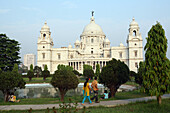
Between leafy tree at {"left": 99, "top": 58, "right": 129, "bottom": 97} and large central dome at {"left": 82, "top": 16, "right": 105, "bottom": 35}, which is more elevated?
large central dome at {"left": 82, "top": 16, "right": 105, "bottom": 35}

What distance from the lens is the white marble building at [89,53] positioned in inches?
2304

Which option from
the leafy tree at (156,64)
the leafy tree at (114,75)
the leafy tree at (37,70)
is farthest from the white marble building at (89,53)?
the leafy tree at (156,64)

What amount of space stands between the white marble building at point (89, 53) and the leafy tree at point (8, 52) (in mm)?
19432

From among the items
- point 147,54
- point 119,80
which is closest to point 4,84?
point 119,80

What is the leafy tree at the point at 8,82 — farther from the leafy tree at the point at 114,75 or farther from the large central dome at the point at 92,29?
the large central dome at the point at 92,29

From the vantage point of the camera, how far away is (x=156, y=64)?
936 centimetres

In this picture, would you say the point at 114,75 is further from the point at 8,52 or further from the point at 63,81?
the point at 8,52

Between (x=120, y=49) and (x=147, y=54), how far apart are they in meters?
52.6

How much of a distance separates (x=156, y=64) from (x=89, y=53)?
60.4 m

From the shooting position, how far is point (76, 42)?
237ft

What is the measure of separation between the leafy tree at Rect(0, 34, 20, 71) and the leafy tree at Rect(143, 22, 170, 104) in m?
36.2

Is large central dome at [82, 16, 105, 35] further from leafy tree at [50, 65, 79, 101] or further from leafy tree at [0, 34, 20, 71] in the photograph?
leafy tree at [50, 65, 79, 101]

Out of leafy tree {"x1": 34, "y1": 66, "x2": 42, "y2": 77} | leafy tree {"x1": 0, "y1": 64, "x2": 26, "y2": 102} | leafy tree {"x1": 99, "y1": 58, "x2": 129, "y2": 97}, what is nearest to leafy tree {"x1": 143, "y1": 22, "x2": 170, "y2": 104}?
leafy tree {"x1": 99, "y1": 58, "x2": 129, "y2": 97}

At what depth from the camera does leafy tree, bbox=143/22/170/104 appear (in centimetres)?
909
